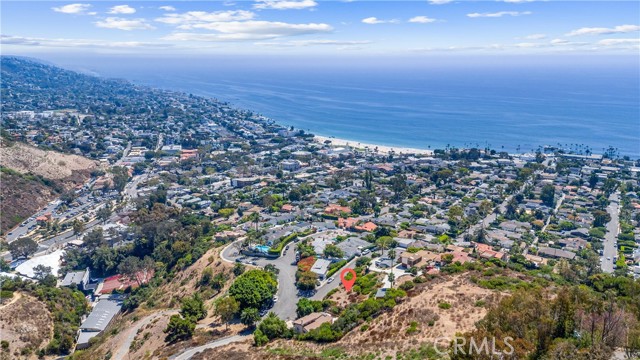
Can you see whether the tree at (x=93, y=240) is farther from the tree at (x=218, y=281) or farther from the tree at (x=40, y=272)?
the tree at (x=218, y=281)

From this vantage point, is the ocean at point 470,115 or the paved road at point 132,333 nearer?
the paved road at point 132,333

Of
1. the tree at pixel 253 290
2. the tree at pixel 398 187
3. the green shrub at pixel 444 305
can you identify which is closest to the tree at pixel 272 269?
the tree at pixel 253 290

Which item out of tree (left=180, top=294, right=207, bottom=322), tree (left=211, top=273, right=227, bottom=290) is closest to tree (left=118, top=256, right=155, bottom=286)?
tree (left=211, top=273, right=227, bottom=290)

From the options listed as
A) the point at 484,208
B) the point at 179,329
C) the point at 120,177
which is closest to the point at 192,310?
the point at 179,329

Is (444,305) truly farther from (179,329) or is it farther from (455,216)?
(455,216)

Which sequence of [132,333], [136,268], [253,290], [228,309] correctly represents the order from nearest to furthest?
[228,309]
[253,290]
[132,333]
[136,268]

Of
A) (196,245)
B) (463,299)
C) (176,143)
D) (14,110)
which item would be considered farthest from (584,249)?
(14,110)
